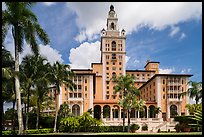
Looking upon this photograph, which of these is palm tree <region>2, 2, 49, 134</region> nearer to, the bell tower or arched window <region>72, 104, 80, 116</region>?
arched window <region>72, 104, 80, 116</region>

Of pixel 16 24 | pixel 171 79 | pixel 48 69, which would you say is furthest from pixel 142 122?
pixel 16 24

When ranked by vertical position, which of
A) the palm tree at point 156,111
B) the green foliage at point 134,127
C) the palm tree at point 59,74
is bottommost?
the green foliage at point 134,127

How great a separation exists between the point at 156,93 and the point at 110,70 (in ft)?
76.5

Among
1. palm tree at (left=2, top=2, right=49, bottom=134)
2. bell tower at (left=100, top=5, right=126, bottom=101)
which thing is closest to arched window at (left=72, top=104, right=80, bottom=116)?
bell tower at (left=100, top=5, right=126, bottom=101)

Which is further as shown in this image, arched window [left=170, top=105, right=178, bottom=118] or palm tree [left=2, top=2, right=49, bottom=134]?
arched window [left=170, top=105, right=178, bottom=118]

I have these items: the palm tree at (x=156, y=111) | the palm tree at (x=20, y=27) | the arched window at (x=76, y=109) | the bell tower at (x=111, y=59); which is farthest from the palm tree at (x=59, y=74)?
the bell tower at (x=111, y=59)

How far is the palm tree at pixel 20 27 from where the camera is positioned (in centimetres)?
2091

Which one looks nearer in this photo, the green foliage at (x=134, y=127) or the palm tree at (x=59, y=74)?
the palm tree at (x=59, y=74)

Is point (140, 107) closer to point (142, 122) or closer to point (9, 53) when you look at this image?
point (142, 122)

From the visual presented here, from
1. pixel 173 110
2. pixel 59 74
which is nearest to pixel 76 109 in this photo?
pixel 173 110

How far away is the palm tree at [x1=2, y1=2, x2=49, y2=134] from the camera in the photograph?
20.9 m

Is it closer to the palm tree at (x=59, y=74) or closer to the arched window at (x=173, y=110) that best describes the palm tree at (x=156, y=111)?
the arched window at (x=173, y=110)

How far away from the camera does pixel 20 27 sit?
72.6ft

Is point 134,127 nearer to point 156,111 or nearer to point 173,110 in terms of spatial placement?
point 156,111
